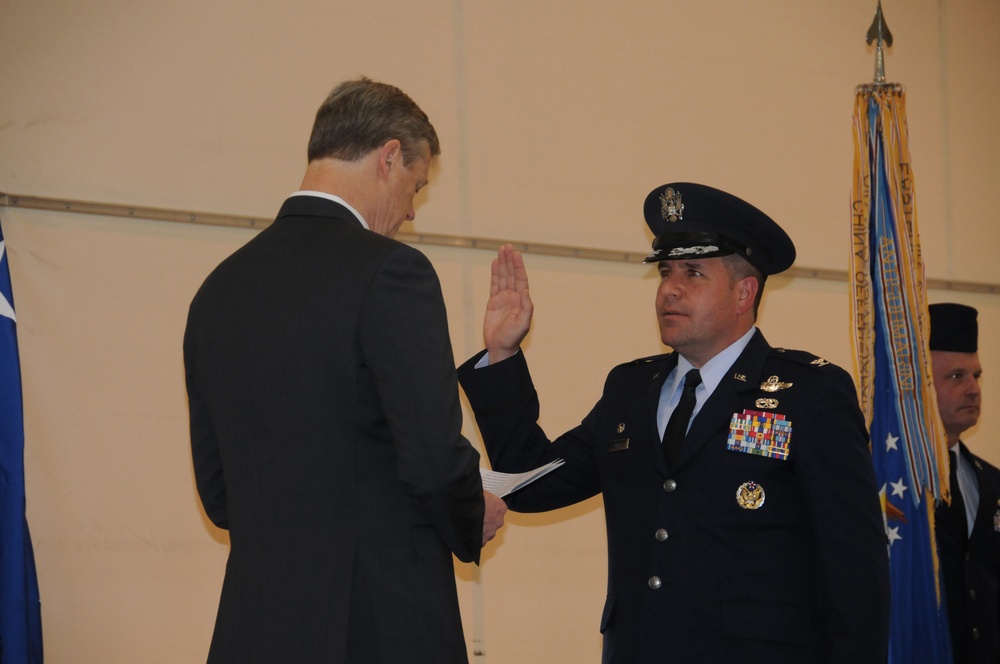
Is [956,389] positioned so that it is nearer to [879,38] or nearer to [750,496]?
[879,38]

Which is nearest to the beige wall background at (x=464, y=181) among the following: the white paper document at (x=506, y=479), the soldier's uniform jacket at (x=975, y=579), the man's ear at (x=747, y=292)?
the soldier's uniform jacket at (x=975, y=579)

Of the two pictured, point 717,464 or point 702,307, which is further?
point 702,307

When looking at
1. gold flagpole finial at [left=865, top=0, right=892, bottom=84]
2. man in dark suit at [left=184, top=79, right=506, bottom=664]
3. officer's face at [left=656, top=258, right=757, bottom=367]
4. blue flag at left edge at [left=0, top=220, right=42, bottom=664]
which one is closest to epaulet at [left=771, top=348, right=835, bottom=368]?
officer's face at [left=656, top=258, right=757, bottom=367]

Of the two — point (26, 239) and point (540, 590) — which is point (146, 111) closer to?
point (26, 239)

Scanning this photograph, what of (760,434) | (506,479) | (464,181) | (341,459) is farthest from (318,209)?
(464,181)

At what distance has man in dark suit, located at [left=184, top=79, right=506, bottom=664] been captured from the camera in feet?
5.86

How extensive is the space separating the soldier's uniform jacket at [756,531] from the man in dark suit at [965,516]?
1.25 meters

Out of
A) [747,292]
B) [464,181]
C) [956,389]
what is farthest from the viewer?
[464,181]

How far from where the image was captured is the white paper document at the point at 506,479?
2349 mm

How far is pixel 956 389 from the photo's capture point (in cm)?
357

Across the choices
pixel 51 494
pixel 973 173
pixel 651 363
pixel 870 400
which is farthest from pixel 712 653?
pixel 973 173

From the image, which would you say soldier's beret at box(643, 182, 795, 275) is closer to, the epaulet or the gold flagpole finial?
the epaulet

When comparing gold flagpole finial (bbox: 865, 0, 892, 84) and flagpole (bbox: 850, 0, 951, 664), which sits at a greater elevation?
gold flagpole finial (bbox: 865, 0, 892, 84)

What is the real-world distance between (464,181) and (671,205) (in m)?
1.57
